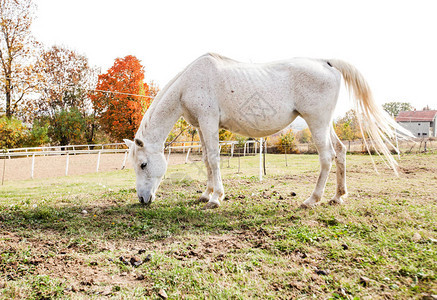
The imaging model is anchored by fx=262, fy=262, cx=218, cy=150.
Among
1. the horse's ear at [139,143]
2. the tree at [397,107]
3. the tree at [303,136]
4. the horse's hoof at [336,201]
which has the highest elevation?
the tree at [397,107]

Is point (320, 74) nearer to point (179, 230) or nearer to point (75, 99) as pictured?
point (179, 230)

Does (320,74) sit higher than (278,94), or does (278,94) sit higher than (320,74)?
(320,74)

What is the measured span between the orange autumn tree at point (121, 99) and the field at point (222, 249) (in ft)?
59.4

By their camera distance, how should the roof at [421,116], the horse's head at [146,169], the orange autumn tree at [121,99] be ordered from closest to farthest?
the horse's head at [146,169]
the orange autumn tree at [121,99]
the roof at [421,116]

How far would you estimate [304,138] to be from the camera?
2755cm

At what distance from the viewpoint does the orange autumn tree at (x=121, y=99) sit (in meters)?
21.8

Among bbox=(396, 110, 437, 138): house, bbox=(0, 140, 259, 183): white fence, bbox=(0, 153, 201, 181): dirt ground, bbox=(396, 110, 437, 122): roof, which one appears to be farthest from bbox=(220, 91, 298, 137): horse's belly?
bbox=(396, 110, 437, 138): house

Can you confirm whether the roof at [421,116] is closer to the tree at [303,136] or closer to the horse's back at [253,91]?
the tree at [303,136]

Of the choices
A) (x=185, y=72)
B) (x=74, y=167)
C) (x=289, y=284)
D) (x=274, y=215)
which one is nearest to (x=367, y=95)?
(x=274, y=215)

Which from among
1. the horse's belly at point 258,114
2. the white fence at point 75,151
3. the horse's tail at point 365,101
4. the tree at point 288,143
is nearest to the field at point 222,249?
the horse's tail at point 365,101

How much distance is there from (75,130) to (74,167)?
37.8ft

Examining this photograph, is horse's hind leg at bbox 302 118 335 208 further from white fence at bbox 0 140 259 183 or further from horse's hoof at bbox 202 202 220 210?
white fence at bbox 0 140 259 183

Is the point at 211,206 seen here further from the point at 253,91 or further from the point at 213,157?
the point at 253,91

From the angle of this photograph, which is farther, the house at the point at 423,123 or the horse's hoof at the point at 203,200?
the house at the point at 423,123
